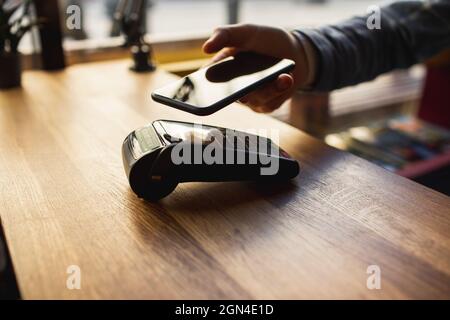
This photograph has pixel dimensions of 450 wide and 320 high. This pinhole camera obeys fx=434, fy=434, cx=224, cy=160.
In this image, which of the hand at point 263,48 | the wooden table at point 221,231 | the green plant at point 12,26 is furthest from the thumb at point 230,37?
the green plant at point 12,26

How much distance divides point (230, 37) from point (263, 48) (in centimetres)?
8

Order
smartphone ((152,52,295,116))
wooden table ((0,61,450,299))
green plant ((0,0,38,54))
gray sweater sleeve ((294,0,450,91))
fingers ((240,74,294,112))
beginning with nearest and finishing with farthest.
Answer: wooden table ((0,61,450,299)) → smartphone ((152,52,295,116)) → fingers ((240,74,294,112)) → gray sweater sleeve ((294,0,450,91)) → green plant ((0,0,38,54))

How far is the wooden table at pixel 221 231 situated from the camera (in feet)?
1.36

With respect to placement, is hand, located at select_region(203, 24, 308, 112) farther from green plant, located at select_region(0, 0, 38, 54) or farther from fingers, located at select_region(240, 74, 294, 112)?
green plant, located at select_region(0, 0, 38, 54)

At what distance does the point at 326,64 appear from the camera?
0.89 metres

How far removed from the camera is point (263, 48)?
86 cm

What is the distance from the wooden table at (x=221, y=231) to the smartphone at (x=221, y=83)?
0.39 feet

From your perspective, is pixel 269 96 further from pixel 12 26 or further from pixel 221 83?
pixel 12 26

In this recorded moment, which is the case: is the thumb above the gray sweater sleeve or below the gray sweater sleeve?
above

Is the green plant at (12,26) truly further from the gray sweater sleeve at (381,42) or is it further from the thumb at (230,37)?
the gray sweater sleeve at (381,42)

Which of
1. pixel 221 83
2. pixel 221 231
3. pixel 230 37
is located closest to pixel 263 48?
pixel 230 37

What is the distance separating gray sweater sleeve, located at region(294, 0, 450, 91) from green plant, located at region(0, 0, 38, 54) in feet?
2.45

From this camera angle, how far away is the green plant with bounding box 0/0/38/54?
44.3 inches

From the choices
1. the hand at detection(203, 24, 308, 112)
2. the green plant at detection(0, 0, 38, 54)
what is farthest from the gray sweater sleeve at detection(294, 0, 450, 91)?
the green plant at detection(0, 0, 38, 54)
